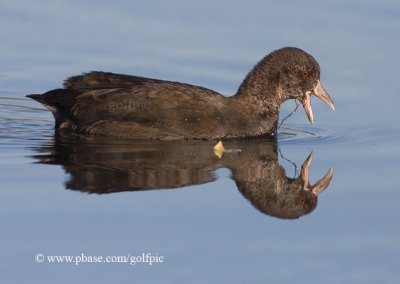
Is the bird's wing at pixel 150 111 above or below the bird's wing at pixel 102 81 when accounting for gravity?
below

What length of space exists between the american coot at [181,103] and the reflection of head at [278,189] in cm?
138

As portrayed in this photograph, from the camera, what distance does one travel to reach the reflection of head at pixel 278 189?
12156mm

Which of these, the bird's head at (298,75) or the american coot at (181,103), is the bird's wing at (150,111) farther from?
the bird's head at (298,75)

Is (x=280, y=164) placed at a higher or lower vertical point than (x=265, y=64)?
lower

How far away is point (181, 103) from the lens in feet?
48.6

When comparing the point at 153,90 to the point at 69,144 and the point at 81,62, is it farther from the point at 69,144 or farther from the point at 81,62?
the point at 81,62

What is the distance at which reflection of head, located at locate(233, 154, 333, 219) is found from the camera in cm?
1216

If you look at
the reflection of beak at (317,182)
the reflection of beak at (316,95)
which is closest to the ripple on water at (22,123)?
the reflection of beak at (316,95)

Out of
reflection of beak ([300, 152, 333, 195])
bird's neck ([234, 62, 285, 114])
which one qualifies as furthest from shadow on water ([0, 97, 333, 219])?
bird's neck ([234, 62, 285, 114])

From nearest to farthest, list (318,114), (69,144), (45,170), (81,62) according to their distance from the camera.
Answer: (45,170), (69,144), (318,114), (81,62)

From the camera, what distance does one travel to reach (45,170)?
1312cm

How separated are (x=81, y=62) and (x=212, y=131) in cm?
346

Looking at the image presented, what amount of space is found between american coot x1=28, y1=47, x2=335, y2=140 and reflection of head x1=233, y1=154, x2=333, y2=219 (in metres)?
1.38

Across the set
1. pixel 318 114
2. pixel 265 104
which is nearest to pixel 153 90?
pixel 265 104
